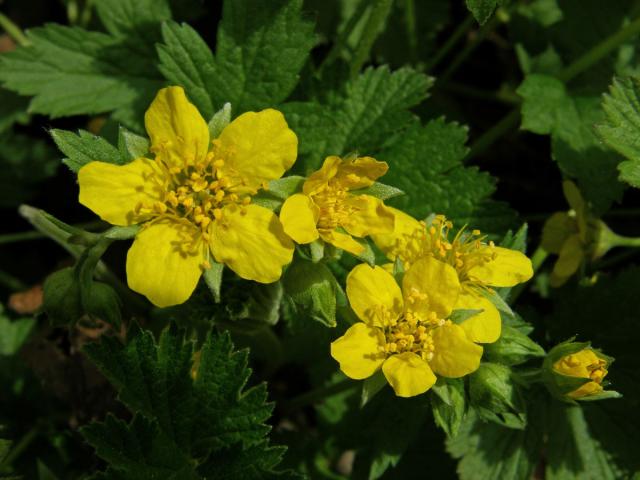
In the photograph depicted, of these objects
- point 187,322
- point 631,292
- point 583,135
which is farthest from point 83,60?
point 631,292

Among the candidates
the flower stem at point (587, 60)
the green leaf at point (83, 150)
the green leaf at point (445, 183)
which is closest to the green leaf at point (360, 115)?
the green leaf at point (445, 183)

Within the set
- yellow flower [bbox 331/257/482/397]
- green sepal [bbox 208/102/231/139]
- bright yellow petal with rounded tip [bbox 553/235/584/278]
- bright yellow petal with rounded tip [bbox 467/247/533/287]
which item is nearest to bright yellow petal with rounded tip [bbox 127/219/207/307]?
green sepal [bbox 208/102/231/139]

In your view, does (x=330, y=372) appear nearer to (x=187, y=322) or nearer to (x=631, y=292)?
(x=187, y=322)

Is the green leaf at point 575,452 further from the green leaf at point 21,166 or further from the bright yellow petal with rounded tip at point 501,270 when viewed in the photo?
the green leaf at point 21,166

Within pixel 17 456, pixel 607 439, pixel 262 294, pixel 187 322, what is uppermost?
pixel 262 294

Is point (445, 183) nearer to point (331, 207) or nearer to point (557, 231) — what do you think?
point (557, 231)

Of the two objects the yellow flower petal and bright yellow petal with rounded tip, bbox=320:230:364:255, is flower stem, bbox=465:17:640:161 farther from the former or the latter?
bright yellow petal with rounded tip, bbox=320:230:364:255

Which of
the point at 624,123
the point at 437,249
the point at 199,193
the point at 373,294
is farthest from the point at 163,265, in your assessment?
the point at 624,123

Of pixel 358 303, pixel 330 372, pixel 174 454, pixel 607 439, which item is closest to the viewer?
pixel 358 303
